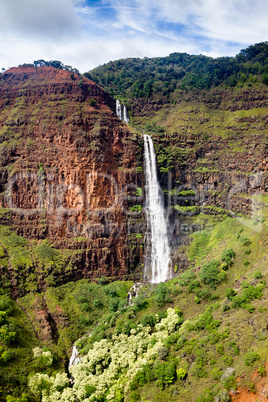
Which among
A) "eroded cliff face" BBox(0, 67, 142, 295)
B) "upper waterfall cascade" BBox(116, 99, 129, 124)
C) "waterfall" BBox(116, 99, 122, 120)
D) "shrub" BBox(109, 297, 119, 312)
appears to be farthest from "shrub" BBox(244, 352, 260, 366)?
"waterfall" BBox(116, 99, 122, 120)

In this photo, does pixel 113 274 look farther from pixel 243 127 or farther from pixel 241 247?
pixel 243 127

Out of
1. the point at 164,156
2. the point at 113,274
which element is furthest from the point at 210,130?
the point at 113,274

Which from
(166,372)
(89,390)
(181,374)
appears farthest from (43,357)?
(181,374)

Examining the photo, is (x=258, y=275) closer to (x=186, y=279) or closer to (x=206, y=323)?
(x=206, y=323)

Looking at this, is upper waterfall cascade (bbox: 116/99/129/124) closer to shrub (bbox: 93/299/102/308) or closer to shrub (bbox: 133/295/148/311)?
shrub (bbox: 93/299/102/308)

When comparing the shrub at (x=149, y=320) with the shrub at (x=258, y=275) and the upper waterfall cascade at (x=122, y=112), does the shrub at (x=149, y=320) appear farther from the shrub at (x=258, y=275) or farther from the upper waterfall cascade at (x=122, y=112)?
the upper waterfall cascade at (x=122, y=112)

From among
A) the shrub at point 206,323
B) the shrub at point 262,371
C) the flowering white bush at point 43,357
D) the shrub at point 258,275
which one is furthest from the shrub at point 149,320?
the shrub at point 262,371
